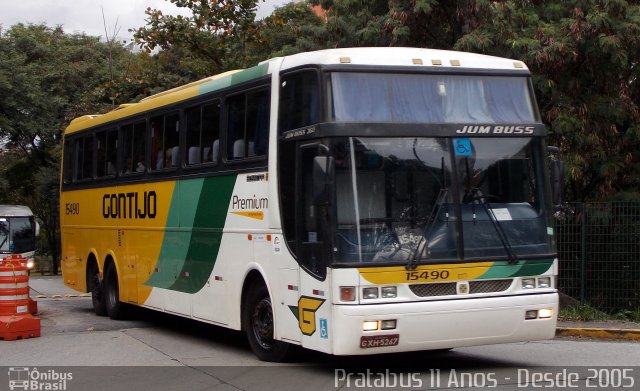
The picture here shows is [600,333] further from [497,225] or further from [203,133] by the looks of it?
[203,133]

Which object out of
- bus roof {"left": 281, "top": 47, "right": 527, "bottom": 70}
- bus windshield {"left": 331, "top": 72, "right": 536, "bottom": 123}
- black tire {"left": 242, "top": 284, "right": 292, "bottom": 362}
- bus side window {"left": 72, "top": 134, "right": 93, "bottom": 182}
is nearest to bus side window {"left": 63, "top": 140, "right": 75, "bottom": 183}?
bus side window {"left": 72, "top": 134, "right": 93, "bottom": 182}

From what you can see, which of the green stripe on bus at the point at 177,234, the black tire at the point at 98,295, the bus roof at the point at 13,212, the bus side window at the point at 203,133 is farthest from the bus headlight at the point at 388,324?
the bus roof at the point at 13,212

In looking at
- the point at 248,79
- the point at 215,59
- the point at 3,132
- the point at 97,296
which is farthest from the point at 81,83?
the point at 248,79

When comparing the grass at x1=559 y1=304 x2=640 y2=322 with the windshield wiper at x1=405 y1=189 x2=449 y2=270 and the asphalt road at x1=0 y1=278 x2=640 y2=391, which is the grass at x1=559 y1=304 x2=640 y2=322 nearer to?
the asphalt road at x1=0 y1=278 x2=640 y2=391

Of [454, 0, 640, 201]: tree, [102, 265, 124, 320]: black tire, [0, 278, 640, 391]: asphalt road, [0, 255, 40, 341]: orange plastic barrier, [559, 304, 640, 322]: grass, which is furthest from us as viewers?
[454, 0, 640, 201]: tree

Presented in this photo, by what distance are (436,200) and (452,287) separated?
919 millimetres

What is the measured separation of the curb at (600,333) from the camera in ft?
46.9

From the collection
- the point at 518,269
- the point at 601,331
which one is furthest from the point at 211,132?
the point at 601,331

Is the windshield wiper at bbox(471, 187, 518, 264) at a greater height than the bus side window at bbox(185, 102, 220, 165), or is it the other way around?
the bus side window at bbox(185, 102, 220, 165)

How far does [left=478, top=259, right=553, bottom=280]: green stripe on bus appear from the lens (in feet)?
32.7

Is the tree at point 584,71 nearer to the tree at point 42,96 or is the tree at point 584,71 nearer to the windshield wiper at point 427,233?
the windshield wiper at point 427,233

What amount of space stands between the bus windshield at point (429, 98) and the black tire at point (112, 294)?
8398 mm

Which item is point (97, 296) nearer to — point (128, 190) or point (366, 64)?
point (128, 190)

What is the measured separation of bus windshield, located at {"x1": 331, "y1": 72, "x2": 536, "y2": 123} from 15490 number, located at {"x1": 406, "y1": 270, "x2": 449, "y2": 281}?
160 cm
